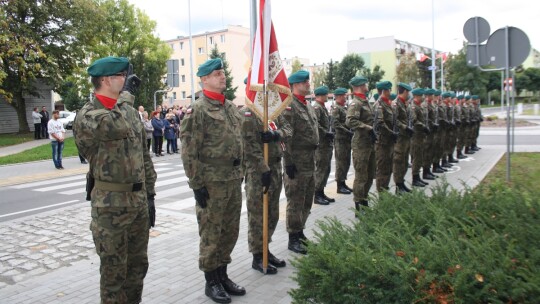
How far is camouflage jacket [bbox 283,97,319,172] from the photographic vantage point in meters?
5.89

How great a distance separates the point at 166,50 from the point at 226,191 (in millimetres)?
45362

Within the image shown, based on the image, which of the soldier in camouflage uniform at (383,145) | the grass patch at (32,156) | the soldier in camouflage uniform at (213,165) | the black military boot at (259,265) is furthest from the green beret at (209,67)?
the grass patch at (32,156)

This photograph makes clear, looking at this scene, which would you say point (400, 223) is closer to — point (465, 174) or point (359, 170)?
point (359, 170)

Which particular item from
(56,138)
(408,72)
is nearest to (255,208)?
(56,138)

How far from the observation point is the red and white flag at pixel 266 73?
16.8 feet

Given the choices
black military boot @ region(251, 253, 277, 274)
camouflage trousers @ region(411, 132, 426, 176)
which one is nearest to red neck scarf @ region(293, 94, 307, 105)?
black military boot @ region(251, 253, 277, 274)

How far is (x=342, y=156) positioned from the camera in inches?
388

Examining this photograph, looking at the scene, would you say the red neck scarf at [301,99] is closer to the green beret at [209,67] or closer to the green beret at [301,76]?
the green beret at [301,76]

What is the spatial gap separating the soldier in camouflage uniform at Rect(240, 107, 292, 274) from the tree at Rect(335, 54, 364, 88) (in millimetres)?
48992

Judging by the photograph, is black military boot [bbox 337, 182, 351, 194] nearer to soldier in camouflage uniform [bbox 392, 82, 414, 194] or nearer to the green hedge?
soldier in camouflage uniform [bbox 392, 82, 414, 194]

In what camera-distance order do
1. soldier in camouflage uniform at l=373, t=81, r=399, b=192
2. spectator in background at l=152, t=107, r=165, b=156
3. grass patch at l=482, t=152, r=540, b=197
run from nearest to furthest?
soldier in camouflage uniform at l=373, t=81, r=399, b=192
grass patch at l=482, t=152, r=540, b=197
spectator in background at l=152, t=107, r=165, b=156

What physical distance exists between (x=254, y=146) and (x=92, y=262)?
8.33 feet

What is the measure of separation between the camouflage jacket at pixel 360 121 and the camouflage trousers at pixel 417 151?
2542mm

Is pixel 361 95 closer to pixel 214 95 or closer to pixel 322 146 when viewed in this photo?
pixel 322 146
